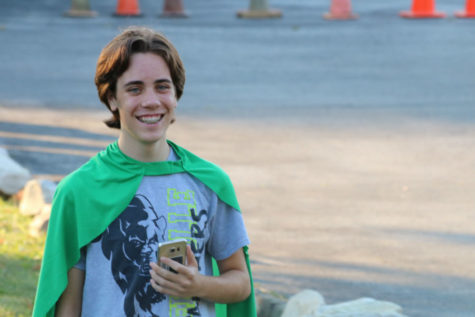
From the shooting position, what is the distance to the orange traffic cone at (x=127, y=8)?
19.6m

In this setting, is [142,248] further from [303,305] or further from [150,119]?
[303,305]

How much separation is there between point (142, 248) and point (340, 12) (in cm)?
1692

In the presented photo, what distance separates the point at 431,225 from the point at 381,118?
11.8 ft

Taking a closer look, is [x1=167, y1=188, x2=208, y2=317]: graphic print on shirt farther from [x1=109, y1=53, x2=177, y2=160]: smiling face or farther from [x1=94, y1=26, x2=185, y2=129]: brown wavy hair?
[x1=94, y1=26, x2=185, y2=129]: brown wavy hair

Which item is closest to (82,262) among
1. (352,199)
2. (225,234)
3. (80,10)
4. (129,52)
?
(225,234)

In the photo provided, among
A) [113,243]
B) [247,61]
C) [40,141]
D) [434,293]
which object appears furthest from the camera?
[247,61]

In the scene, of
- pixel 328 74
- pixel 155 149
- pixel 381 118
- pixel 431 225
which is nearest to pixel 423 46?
pixel 328 74

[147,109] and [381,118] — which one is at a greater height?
[147,109]

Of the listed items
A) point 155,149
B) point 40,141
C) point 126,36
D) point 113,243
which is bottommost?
point 40,141

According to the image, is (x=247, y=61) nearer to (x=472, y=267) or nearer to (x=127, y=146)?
(x=472, y=267)

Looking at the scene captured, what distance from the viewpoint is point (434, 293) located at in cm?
562

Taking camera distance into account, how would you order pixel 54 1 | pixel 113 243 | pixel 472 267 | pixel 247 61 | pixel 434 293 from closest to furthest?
pixel 113 243
pixel 434 293
pixel 472 267
pixel 247 61
pixel 54 1

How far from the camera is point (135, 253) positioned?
261 centimetres

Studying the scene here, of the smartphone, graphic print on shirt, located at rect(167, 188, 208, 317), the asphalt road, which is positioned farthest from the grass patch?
the smartphone
